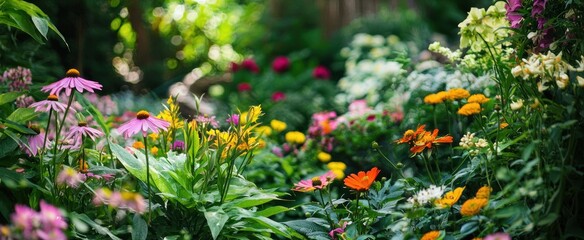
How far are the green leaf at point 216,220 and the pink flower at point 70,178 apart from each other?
38cm

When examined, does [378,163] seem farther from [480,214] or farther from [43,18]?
[43,18]

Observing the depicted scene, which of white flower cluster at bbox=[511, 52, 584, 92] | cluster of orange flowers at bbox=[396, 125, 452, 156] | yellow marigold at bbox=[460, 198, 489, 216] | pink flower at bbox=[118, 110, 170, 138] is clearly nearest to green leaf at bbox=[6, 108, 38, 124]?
pink flower at bbox=[118, 110, 170, 138]

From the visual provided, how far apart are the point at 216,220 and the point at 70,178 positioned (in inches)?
Result: 16.8

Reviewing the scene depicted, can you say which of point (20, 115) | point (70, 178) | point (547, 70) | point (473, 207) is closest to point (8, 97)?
point (20, 115)

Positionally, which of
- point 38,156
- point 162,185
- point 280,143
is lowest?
point 280,143

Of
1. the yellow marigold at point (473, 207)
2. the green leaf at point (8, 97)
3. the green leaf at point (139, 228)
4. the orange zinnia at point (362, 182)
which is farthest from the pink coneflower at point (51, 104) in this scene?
the yellow marigold at point (473, 207)

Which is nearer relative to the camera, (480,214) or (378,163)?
(480,214)

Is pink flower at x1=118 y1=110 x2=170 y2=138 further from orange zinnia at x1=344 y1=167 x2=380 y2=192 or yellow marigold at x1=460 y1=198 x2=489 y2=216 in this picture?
yellow marigold at x1=460 y1=198 x2=489 y2=216

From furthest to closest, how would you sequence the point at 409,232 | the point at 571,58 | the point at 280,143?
the point at 280,143
the point at 571,58
the point at 409,232

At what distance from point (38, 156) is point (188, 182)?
1.57ft

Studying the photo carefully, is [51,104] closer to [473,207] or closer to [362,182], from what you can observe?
[362,182]

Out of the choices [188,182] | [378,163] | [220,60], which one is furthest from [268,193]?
[220,60]

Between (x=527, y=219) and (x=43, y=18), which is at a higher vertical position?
A: (x=43, y=18)

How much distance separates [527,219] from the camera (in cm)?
166
